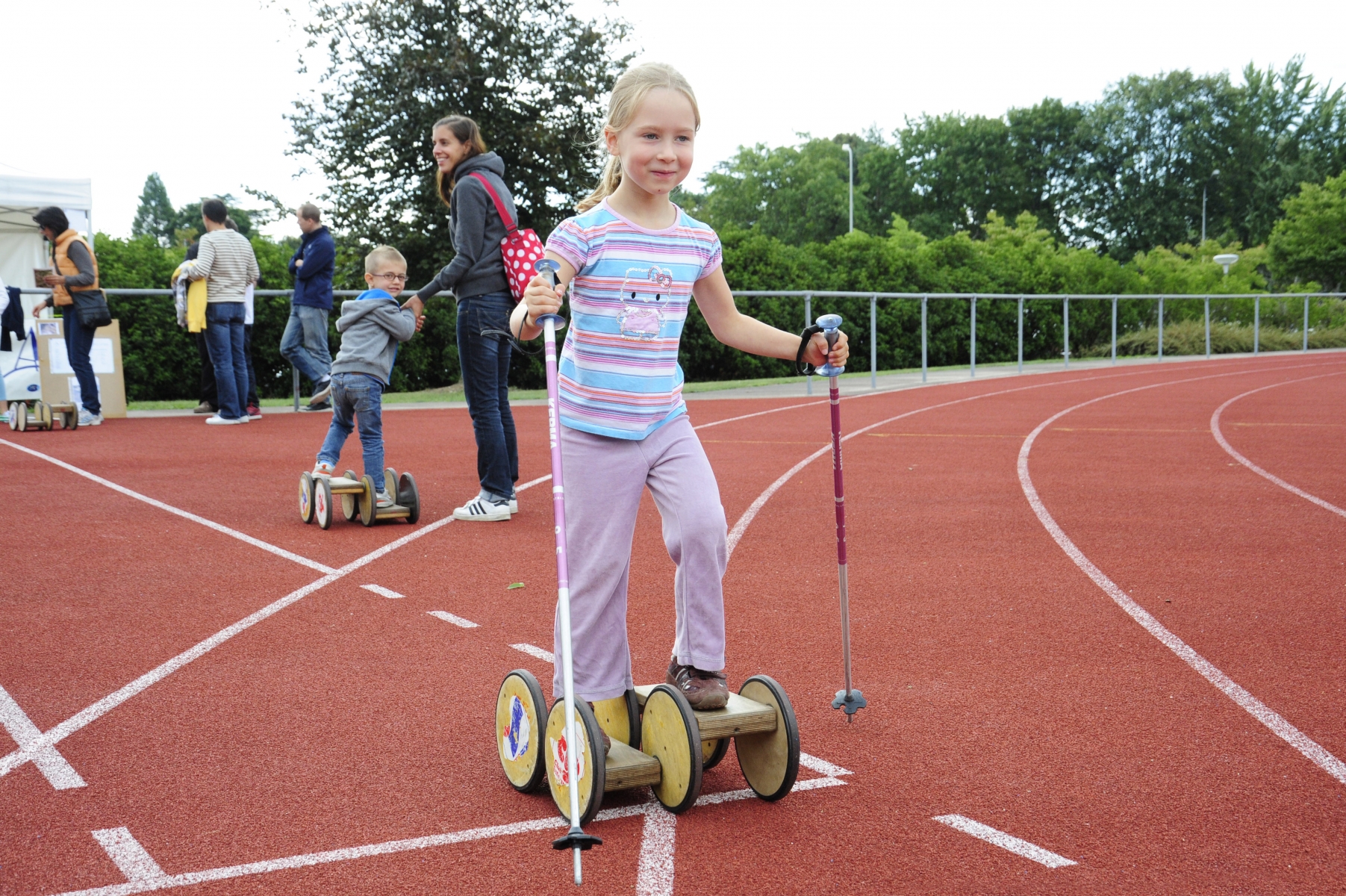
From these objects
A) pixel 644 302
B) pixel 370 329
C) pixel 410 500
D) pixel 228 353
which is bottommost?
pixel 410 500

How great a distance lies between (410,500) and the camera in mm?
7488

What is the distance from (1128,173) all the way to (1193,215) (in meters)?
4.08

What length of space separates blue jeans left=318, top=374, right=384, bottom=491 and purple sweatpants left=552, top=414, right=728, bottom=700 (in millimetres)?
4318

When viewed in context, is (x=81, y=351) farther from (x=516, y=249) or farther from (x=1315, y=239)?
(x=1315, y=239)

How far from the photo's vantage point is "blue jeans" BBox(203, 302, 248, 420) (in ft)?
41.6

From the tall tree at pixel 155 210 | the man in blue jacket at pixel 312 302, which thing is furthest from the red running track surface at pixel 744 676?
the tall tree at pixel 155 210

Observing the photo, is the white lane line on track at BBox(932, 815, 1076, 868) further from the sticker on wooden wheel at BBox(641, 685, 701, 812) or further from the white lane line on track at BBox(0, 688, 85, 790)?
the white lane line on track at BBox(0, 688, 85, 790)

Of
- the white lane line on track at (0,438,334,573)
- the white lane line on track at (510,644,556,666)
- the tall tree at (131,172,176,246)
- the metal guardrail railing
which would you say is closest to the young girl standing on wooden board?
the white lane line on track at (510,644,556,666)

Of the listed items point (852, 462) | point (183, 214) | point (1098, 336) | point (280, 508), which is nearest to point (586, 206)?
point (280, 508)

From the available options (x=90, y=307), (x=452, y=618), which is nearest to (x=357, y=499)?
(x=452, y=618)

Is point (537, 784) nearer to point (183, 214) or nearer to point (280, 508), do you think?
point (280, 508)

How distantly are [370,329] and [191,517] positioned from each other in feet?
5.44

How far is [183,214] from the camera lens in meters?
106

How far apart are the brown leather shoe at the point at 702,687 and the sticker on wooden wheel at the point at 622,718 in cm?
14
